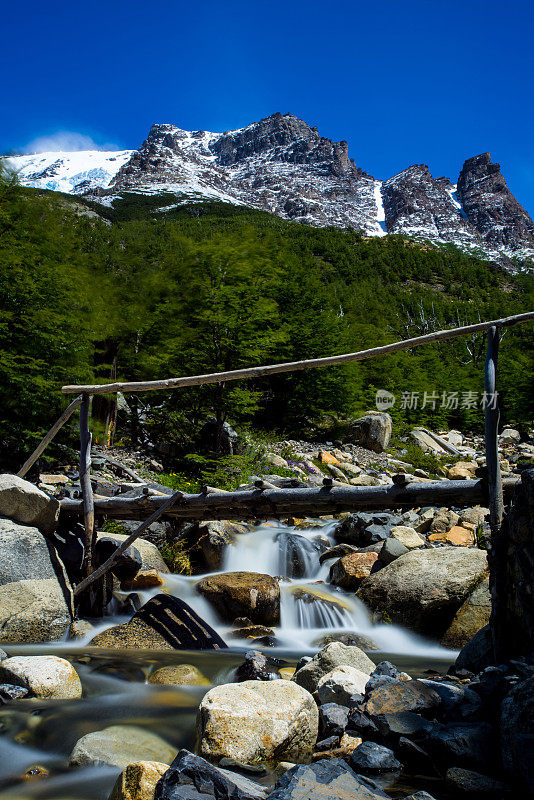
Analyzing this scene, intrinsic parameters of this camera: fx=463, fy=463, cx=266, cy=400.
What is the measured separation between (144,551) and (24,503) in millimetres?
2483

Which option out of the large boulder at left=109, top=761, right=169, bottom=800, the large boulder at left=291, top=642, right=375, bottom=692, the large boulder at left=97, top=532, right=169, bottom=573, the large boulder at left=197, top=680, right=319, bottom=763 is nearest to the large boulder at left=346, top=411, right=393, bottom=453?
the large boulder at left=97, top=532, right=169, bottom=573

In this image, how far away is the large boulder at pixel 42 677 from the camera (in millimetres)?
3900

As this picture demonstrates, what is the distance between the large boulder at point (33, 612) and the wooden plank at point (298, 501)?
49.0 inches

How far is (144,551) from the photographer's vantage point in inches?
311

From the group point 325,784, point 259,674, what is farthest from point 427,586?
point 325,784

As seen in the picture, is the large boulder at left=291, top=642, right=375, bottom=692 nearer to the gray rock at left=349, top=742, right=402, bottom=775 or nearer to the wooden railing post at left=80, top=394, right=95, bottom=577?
the gray rock at left=349, top=742, right=402, bottom=775

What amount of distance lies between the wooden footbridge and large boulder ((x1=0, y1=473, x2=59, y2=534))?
418 mm

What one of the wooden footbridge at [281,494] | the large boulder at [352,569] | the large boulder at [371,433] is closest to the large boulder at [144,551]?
the wooden footbridge at [281,494]

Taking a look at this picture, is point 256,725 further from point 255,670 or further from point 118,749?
point 255,670

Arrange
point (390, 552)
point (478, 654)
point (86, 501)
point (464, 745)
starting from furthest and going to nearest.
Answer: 1. point (390, 552)
2. point (86, 501)
3. point (478, 654)
4. point (464, 745)

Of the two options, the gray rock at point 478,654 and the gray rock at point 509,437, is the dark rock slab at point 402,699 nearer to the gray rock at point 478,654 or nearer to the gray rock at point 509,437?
the gray rock at point 478,654

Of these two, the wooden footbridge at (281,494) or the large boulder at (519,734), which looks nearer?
the large boulder at (519,734)

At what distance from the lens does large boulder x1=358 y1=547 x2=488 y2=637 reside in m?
5.93

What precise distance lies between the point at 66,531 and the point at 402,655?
509 centimetres
